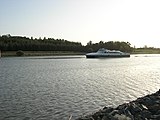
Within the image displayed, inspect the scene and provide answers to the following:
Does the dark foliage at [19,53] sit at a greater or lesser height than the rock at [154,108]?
lesser

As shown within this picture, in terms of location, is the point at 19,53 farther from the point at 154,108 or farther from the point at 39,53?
the point at 154,108

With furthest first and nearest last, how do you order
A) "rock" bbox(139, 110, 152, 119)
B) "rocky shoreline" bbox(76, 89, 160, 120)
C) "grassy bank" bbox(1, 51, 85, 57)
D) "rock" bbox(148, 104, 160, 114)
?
"grassy bank" bbox(1, 51, 85, 57) < "rock" bbox(148, 104, 160, 114) < "rock" bbox(139, 110, 152, 119) < "rocky shoreline" bbox(76, 89, 160, 120)

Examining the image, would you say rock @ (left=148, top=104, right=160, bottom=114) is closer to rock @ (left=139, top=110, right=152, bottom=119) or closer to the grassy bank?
rock @ (left=139, top=110, right=152, bottom=119)

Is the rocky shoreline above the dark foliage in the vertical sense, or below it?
above

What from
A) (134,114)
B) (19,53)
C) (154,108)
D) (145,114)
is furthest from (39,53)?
(145,114)

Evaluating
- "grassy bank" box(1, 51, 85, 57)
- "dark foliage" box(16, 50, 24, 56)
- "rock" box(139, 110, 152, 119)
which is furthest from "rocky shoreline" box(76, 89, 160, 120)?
"grassy bank" box(1, 51, 85, 57)

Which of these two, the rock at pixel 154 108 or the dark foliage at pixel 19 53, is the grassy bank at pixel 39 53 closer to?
the dark foliage at pixel 19 53

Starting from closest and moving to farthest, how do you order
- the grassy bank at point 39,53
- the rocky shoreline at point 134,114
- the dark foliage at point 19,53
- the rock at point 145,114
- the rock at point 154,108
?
the rocky shoreline at point 134,114
the rock at point 145,114
the rock at point 154,108
the dark foliage at point 19,53
the grassy bank at point 39,53

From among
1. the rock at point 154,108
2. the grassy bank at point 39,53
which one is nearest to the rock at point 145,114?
the rock at point 154,108

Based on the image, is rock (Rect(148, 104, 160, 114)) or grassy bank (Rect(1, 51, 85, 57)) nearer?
rock (Rect(148, 104, 160, 114))

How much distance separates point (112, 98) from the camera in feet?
78.9

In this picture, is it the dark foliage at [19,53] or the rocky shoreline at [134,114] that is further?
the dark foliage at [19,53]

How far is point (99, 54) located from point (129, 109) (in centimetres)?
11466

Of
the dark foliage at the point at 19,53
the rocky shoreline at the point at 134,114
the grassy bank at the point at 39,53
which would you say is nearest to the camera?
the rocky shoreline at the point at 134,114
